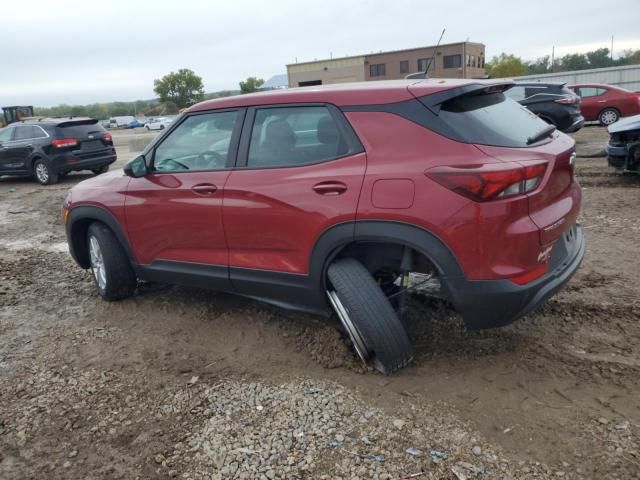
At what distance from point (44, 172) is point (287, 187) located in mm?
11471

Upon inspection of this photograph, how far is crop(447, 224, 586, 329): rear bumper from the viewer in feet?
9.11

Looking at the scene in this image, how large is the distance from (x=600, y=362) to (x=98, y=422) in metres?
2.97

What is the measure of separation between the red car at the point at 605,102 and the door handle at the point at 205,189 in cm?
1616

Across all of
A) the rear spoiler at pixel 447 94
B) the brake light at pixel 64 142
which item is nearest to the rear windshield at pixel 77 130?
the brake light at pixel 64 142

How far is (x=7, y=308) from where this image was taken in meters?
4.81

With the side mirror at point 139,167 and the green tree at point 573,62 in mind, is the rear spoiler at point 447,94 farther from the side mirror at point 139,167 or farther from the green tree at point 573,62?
the green tree at point 573,62

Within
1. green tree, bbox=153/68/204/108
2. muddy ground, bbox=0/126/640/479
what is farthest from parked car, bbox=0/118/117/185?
green tree, bbox=153/68/204/108

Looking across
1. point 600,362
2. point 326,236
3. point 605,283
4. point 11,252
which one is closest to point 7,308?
point 11,252

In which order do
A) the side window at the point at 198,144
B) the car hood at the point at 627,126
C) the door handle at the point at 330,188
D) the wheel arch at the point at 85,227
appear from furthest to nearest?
the car hood at the point at 627,126, the wheel arch at the point at 85,227, the side window at the point at 198,144, the door handle at the point at 330,188

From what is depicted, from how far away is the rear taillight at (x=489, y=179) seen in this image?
105 inches

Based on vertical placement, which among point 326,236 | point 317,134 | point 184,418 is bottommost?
point 184,418

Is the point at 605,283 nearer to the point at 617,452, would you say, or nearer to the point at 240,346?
the point at 617,452

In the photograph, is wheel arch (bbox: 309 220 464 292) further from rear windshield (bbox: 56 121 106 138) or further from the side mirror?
rear windshield (bbox: 56 121 106 138)

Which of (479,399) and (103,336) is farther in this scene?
(103,336)
